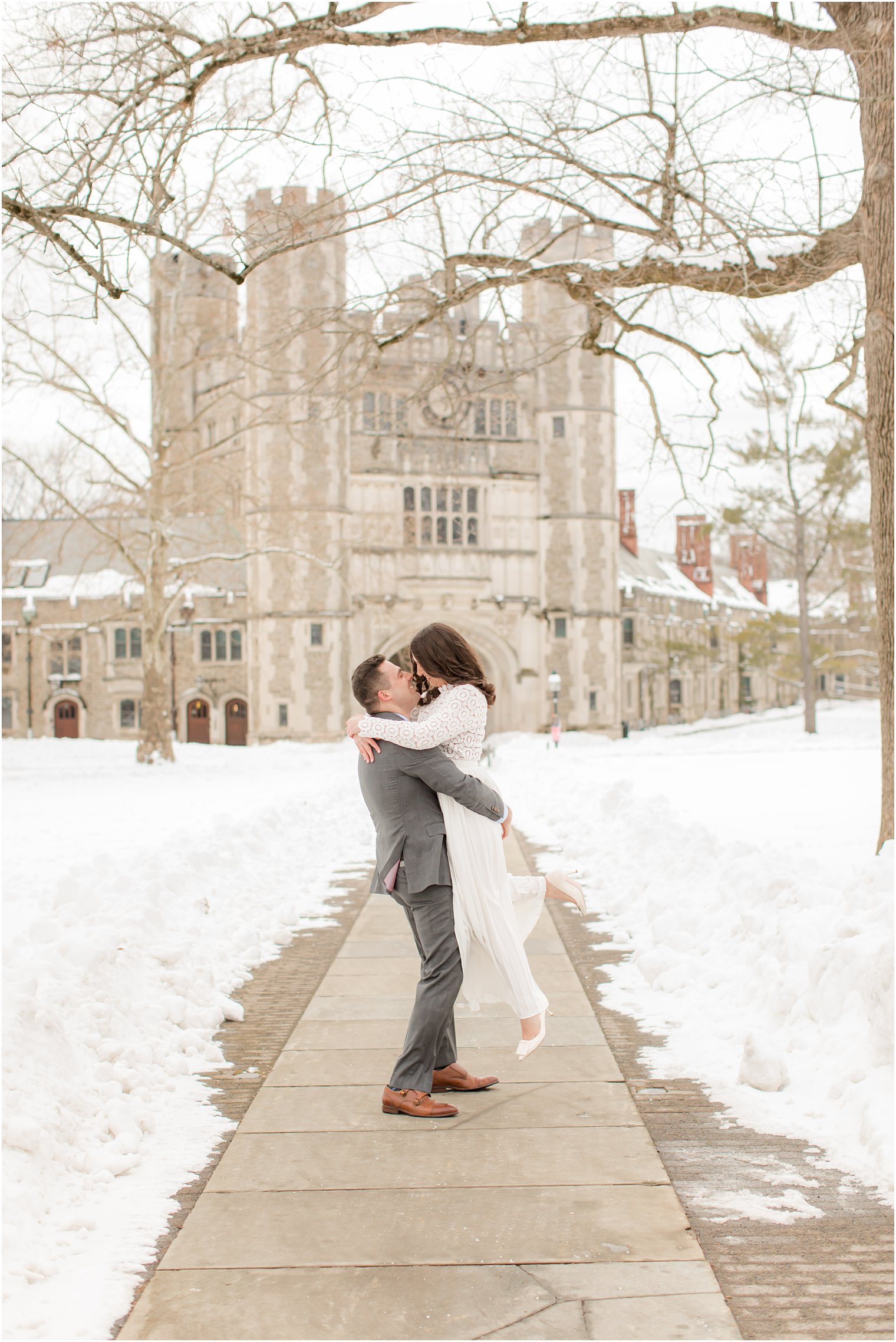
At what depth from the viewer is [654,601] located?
2222 inches

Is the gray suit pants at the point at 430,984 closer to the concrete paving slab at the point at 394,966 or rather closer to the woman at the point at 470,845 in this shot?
the woman at the point at 470,845

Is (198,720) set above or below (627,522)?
below

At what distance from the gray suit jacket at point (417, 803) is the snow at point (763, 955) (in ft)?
4.51

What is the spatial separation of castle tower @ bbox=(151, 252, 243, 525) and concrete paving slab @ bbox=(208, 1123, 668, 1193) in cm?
965

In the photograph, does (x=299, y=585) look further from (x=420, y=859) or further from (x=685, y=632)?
(x=420, y=859)

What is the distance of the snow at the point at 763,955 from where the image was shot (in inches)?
165

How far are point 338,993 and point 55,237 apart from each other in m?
4.21

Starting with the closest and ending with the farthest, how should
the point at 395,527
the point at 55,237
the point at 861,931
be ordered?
the point at 861,931, the point at 55,237, the point at 395,527

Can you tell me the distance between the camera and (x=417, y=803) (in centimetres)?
446

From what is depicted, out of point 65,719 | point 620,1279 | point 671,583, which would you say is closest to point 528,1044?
point 620,1279

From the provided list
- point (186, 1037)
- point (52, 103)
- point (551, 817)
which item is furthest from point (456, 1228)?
point (551, 817)

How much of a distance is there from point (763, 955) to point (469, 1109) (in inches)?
73.5

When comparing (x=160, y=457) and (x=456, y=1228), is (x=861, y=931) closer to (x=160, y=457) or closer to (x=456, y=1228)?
(x=456, y=1228)

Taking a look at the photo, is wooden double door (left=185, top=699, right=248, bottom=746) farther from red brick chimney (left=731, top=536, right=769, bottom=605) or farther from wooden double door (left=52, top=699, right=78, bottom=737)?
red brick chimney (left=731, top=536, right=769, bottom=605)
